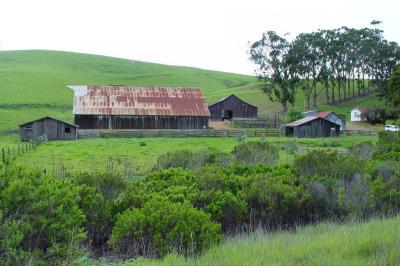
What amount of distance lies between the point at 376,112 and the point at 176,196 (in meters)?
59.8

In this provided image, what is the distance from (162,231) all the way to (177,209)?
47 cm

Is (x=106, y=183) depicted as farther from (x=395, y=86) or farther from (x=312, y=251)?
(x=395, y=86)

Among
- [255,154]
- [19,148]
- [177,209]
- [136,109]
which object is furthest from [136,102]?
[177,209]

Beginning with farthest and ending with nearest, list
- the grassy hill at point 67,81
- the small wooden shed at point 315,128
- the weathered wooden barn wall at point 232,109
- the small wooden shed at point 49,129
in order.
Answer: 1. the grassy hill at point 67,81
2. the weathered wooden barn wall at point 232,109
3. the small wooden shed at point 315,128
4. the small wooden shed at point 49,129

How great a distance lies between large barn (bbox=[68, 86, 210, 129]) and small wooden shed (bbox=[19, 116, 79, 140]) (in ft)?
18.7

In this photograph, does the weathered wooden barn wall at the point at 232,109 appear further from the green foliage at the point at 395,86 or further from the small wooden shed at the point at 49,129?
the green foliage at the point at 395,86

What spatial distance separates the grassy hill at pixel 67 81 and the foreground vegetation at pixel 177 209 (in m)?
51.1

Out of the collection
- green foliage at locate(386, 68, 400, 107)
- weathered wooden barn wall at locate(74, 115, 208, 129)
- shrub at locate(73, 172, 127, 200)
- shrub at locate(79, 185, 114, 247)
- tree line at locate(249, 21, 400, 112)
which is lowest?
shrub at locate(79, 185, 114, 247)

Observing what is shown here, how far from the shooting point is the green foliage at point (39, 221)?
584 centimetres

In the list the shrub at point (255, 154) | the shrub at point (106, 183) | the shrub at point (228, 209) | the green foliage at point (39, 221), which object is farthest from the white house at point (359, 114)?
the green foliage at point (39, 221)

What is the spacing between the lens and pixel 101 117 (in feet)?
175

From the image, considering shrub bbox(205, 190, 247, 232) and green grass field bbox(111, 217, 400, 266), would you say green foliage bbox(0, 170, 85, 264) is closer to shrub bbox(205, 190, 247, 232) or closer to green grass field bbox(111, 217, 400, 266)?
green grass field bbox(111, 217, 400, 266)

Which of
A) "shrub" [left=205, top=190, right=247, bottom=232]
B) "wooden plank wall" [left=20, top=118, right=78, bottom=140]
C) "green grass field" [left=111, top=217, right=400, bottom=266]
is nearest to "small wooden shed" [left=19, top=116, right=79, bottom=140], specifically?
"wooden plank wall" [left=20, top=118, right=78, bottom=140]

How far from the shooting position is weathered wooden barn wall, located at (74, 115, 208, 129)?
53.2m
